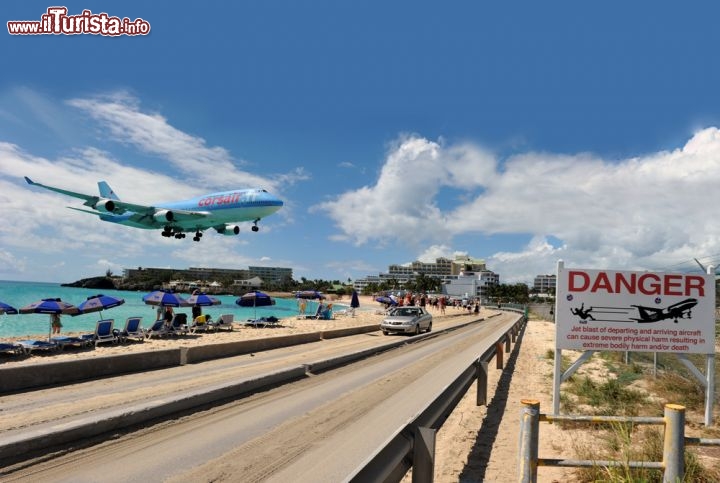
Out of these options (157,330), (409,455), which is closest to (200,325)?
(157,330)

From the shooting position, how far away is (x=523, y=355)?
19719mm

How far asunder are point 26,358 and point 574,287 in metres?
15.5

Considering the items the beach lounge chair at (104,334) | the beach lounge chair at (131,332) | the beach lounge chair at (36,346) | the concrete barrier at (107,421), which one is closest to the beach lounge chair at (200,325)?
the beach lounge chair at (131,332)

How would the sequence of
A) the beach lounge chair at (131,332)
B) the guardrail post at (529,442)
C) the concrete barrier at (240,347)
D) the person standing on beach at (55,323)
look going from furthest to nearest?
the person standing on beach at (55,323) < the beach lounge chair at (131,332) < the concrete barrier at (240,347) < the guardrail post at (529,442)

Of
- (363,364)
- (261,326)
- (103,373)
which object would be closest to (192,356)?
(103,373)

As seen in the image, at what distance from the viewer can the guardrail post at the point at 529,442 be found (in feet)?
14.2

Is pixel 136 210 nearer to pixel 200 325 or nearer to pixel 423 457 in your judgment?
pixel 200 325

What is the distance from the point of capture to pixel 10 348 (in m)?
14.8

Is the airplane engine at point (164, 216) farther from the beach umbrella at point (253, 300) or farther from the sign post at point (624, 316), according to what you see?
the sign post at point (624, 316)

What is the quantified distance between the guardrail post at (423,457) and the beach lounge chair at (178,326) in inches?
787

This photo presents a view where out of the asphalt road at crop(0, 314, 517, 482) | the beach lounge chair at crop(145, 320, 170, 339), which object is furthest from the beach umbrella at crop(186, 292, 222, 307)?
the asphalt road at crop(0, 314, 517, 482)

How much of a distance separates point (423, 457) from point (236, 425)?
13.4ft

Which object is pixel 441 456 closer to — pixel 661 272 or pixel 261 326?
pixel 661 272

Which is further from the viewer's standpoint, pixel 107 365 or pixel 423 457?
pixel 107 365
